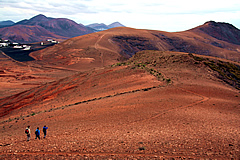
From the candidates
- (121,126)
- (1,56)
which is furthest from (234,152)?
(1,56)

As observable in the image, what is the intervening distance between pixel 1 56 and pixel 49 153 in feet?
248

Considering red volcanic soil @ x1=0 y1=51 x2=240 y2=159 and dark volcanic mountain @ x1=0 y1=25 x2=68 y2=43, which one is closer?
red volcanic soil @ x1=0 y1=51 x2=240 y2=159

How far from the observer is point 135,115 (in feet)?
44.9

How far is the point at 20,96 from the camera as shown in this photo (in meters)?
27.2

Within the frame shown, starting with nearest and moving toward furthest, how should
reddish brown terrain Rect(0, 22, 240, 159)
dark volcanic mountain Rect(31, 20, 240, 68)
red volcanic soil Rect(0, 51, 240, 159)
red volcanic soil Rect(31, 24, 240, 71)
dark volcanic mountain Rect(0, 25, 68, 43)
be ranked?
red volcanic soil Rect(0, 51, 240, 159) < reddish brown terrain Rect(0, 22, 240, 159) < red volcanic soil Rect(31, 24, 240, 71) < dark volcanic mountain Rect(31, 20, 240, 68) < dark volcanic mountain Rect(0, 25, 68, 43)

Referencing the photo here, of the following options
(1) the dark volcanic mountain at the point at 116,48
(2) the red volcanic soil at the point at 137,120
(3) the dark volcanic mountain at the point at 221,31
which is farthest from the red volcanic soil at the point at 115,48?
(2) the red volcanic soil at the point at 137,120

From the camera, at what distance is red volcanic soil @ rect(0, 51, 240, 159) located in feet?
28.0

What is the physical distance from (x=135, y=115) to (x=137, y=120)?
0.93 metres

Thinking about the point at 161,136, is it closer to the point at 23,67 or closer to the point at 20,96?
the point at 20,96

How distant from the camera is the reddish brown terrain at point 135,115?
862 cm

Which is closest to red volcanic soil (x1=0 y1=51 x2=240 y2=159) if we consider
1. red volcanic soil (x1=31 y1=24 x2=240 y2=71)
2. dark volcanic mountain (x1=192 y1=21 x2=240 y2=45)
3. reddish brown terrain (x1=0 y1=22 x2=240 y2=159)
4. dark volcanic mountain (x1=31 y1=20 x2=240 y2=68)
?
reddish brown terrain (x1=0 y1=22 x2=240 y2=159)

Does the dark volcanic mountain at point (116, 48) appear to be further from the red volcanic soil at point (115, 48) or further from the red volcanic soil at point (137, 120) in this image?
the red volcanic soil at point (137, 120)

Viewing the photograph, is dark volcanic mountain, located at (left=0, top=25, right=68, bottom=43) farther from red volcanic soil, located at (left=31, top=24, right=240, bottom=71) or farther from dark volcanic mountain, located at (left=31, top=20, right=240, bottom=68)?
dark volcanic mountain, located at (left=31, top=20, right=240, bottom=68)

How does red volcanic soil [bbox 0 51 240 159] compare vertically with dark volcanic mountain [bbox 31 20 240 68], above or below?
below
